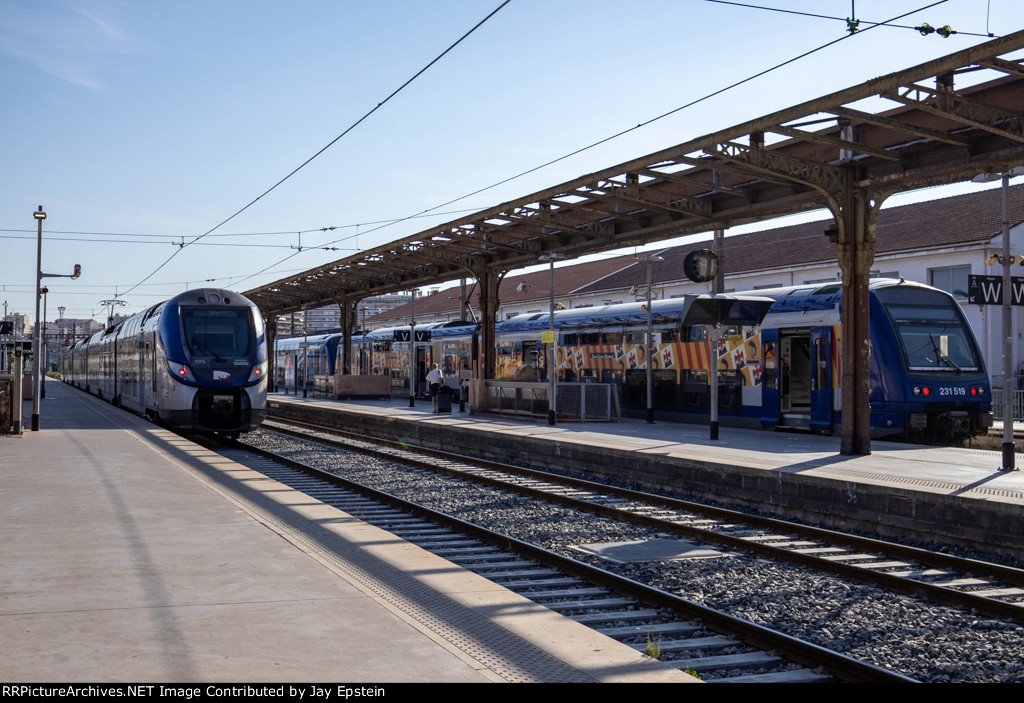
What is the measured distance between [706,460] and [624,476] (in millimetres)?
2188

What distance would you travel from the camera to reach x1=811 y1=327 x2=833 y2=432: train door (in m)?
19.3

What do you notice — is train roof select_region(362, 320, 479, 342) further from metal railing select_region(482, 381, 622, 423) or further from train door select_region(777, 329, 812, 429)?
train door select_region(777, 329, 812, 429)

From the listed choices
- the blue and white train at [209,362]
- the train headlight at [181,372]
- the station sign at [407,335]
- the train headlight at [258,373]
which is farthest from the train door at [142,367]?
the station sign at [407,335]

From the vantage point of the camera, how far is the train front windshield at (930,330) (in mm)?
18391

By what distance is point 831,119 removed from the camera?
13.7 metres

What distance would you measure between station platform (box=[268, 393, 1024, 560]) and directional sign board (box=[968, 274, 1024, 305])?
7.64 feet

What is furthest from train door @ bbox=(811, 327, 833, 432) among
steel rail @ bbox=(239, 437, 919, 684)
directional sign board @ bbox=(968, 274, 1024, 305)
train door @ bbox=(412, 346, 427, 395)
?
train door @ bbox=(412, 346, 427, 395)

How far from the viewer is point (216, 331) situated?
830 inches

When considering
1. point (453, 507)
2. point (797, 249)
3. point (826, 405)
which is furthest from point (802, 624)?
point (797, 249)

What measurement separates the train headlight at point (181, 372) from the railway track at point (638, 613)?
33.4 feet

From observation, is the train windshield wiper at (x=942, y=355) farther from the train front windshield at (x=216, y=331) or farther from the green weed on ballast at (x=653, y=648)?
the green weed on ballast at (x=653, y=648)

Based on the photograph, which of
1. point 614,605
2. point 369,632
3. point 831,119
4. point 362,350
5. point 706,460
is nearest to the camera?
point 369,632

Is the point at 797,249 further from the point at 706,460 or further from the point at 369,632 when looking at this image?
the point at 369,632

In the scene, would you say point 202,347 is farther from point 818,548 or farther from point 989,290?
point 989,290
